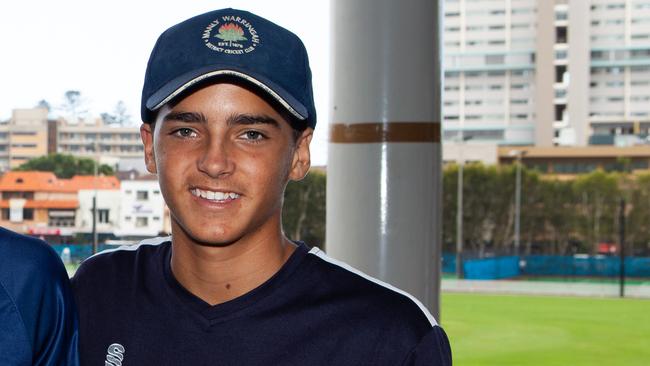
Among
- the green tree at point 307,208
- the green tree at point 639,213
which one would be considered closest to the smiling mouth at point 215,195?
the green tree at point 307,208

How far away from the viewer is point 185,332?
3.87ft

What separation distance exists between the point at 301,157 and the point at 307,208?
1878 cm

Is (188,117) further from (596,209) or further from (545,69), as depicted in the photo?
(545,69)

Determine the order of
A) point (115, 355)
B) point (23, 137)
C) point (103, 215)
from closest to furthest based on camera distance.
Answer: point (115, 355), point (23, 137), point (103, 215)

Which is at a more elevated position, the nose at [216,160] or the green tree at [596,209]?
the nose at [216,160]

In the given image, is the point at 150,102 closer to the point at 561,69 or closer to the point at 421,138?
the point at 421,138

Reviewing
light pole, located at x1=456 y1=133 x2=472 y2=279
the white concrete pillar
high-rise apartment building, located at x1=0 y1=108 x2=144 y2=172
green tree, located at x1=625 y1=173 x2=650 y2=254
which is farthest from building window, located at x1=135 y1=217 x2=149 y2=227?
green tree, located at x1=625 y1=173 x2=650 y2=254

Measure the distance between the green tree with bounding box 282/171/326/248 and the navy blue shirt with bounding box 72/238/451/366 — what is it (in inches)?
706

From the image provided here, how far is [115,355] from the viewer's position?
1.20m

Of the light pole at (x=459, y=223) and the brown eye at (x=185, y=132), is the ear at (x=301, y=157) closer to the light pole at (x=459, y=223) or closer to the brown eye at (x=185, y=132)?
the brown eye at (x=185, y=132)

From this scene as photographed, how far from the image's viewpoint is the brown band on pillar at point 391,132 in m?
2.81

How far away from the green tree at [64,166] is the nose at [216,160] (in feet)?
25.2

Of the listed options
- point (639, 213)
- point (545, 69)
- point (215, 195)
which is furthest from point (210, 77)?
point (545, 69)

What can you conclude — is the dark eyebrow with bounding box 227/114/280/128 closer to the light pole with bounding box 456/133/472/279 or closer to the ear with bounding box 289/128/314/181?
the ear with bounding box 289/128/314/181
